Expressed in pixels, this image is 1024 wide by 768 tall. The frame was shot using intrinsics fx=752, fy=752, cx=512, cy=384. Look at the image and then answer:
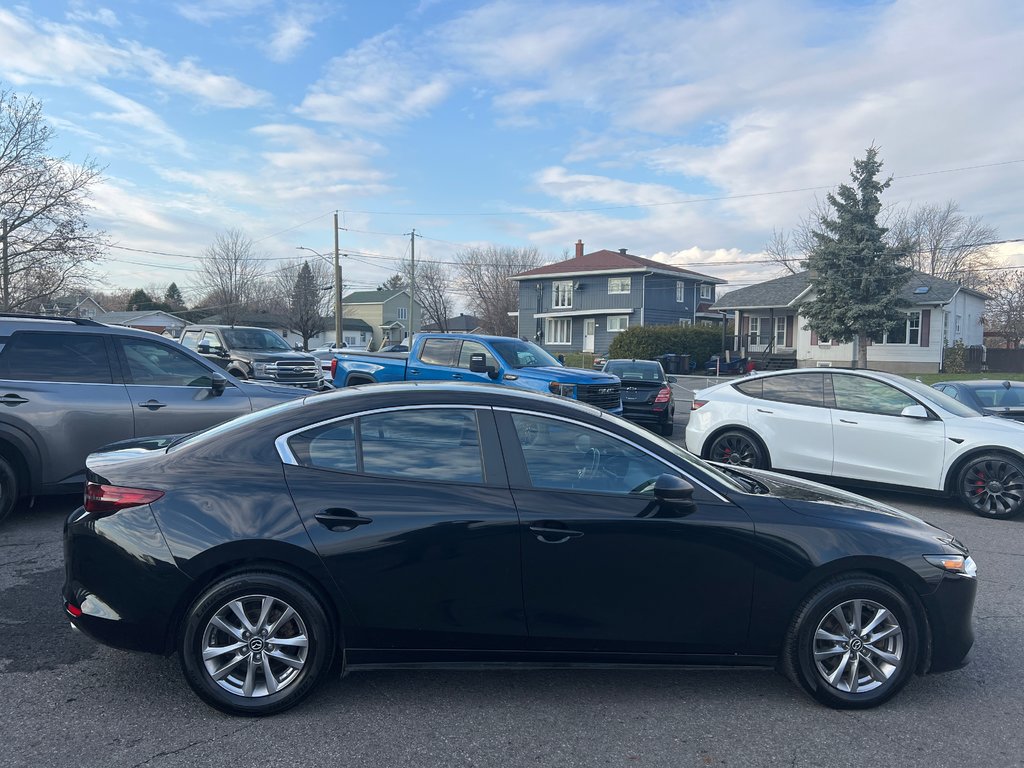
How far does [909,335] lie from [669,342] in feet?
39.9

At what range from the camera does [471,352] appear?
12930 mm

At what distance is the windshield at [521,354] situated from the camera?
1269 centimetres

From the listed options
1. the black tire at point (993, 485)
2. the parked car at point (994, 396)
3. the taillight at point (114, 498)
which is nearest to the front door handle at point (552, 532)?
the taillight at point (114, 498)

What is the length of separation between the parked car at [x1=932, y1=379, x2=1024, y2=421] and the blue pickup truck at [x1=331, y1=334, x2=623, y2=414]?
17.6 feet

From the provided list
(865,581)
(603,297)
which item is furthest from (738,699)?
(603,297)

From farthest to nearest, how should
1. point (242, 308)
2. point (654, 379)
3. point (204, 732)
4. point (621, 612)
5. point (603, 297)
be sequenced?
1. point (242, 308)
2. point (603, 297)
3. point (654, 379)
4. point (621, 612)
5. point (204, 732)

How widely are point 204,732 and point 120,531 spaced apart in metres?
1.02

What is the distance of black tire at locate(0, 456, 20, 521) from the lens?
6.54 m

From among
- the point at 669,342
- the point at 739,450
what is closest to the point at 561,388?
the point at 739,450

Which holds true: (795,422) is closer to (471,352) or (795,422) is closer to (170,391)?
(471,352)

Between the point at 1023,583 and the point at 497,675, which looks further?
the point at 1023,583

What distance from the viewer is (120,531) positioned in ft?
11.9

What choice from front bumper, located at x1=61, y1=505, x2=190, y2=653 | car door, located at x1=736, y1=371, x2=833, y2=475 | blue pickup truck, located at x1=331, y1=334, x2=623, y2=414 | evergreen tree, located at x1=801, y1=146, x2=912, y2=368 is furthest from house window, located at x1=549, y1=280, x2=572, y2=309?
front bumper, located at x1=61, y1=505, x2=190, y2=653

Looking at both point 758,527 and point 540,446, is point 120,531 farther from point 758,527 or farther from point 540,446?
point 758,527
